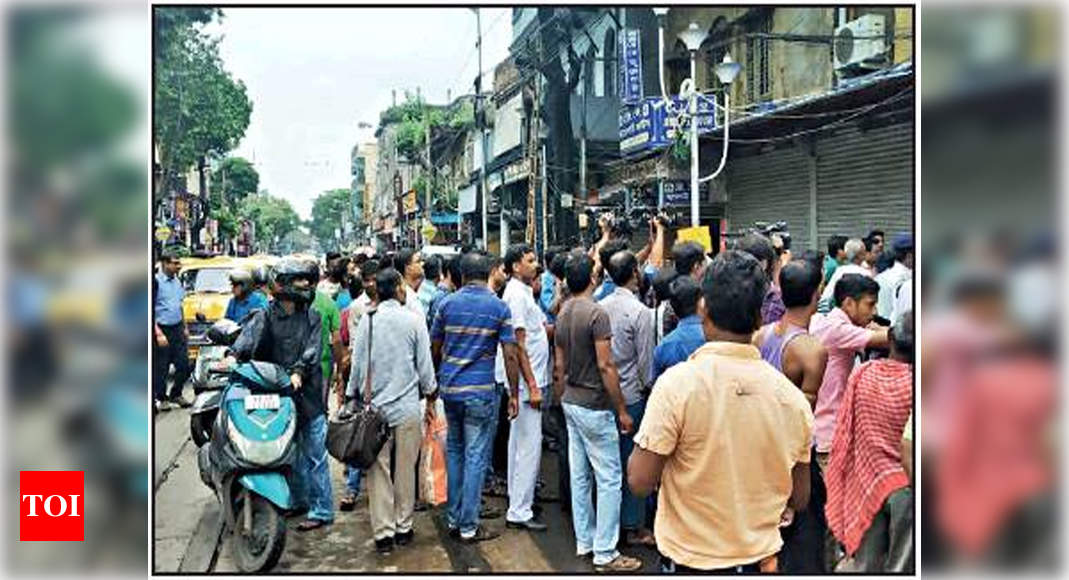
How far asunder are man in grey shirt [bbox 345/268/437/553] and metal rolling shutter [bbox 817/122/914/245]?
7709mm

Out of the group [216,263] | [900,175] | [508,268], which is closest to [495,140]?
[216,263]

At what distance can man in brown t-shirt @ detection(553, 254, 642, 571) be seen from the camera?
16.9 feet

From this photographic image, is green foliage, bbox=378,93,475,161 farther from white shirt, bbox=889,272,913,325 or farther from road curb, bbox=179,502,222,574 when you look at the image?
white shirt, bbox=889,272,913,325

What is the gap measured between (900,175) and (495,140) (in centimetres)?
2166

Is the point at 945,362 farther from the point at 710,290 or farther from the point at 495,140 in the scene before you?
the point at 495,140

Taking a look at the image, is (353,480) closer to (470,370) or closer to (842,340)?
(470,370)

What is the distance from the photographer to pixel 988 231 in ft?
9.72

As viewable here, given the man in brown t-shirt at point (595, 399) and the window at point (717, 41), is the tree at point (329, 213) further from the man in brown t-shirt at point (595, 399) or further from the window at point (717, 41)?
the man in brown t-shirt at point (595, 399)

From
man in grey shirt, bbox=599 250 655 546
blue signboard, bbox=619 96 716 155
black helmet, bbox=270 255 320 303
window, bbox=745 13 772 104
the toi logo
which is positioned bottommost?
the toi logo

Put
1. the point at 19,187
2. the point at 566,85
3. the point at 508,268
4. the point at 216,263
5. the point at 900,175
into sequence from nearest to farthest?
the point at 19,187, the point at 508,268, the point at 900,175, the point at 216,263, the point at 566,85

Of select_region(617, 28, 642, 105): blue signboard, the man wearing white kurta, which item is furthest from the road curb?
select_region(617, 28, 642, 105): blue signboard

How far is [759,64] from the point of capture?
52.2ft

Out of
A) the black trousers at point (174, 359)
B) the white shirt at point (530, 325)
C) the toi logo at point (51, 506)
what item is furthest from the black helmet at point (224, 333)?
the black trousers at point (174, 359)

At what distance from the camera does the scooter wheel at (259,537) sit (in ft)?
16.6
